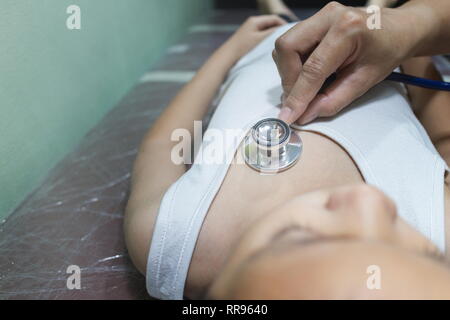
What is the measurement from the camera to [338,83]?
25.2 inches

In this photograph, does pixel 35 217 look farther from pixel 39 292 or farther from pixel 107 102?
pixel 107 102

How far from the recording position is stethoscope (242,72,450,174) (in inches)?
23.0

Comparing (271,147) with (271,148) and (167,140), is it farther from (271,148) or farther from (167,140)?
(167,140)

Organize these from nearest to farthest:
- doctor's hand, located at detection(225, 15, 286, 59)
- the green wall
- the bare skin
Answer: the bare skin, the green wall, doctor's hand, located at detection(225, 15, 286, 59)

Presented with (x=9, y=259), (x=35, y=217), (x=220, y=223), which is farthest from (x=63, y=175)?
(x=220, y=223)

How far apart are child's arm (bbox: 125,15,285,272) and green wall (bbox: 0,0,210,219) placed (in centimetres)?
29

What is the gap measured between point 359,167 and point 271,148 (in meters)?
0.15

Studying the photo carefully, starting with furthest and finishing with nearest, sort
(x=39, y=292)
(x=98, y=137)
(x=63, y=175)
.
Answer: (x=98, y=137)
(x=63, y=175)
(x=39, y=292)

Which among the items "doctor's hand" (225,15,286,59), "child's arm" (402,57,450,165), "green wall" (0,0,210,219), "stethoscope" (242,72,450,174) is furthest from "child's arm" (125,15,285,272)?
"child's arm" (402,57,450,165)

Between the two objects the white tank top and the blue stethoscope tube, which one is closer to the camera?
the white tank top

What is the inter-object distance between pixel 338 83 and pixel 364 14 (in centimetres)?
12

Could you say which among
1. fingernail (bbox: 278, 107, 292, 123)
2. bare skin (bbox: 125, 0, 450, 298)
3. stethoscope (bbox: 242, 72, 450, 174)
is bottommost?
bare skin (bbox: 125, 0, 450, 298)

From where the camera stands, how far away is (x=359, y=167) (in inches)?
23.0

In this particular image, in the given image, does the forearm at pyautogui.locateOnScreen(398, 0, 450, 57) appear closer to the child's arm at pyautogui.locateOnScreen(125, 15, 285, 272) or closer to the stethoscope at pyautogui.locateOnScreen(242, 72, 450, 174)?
the stethoscope at pyautogui.locateOnScreen(242, 72, 450, 174)
